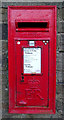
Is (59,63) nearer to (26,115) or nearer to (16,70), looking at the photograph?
(16,70)

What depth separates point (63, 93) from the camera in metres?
2.16

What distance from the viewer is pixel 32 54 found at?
194 cm

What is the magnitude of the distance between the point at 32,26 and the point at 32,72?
0.67 m

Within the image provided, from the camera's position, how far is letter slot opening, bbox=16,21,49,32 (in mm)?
1885

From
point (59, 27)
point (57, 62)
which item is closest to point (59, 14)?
point (59, 27)

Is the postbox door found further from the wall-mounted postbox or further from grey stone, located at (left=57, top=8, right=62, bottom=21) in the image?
grey stone, located at (left=57, top=8, right=62, bottom=21)

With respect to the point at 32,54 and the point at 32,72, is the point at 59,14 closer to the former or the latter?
the point at 32,54

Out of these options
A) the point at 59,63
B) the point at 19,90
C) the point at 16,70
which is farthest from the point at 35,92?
the point at 59,63

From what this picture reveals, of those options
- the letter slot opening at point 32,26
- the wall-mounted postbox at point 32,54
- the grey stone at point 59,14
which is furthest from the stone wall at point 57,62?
the letter slot opening at point 32,26

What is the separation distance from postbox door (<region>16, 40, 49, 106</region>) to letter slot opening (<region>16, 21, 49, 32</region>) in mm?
170

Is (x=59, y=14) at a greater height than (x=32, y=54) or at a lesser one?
greater

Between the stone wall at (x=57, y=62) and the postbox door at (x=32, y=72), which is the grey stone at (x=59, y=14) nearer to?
the stone wall at (x=57, y=62)

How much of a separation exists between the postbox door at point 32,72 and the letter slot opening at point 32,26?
0.56ft

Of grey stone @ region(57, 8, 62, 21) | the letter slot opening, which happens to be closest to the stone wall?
grey stone @ region(57, 8, 62, 21)
